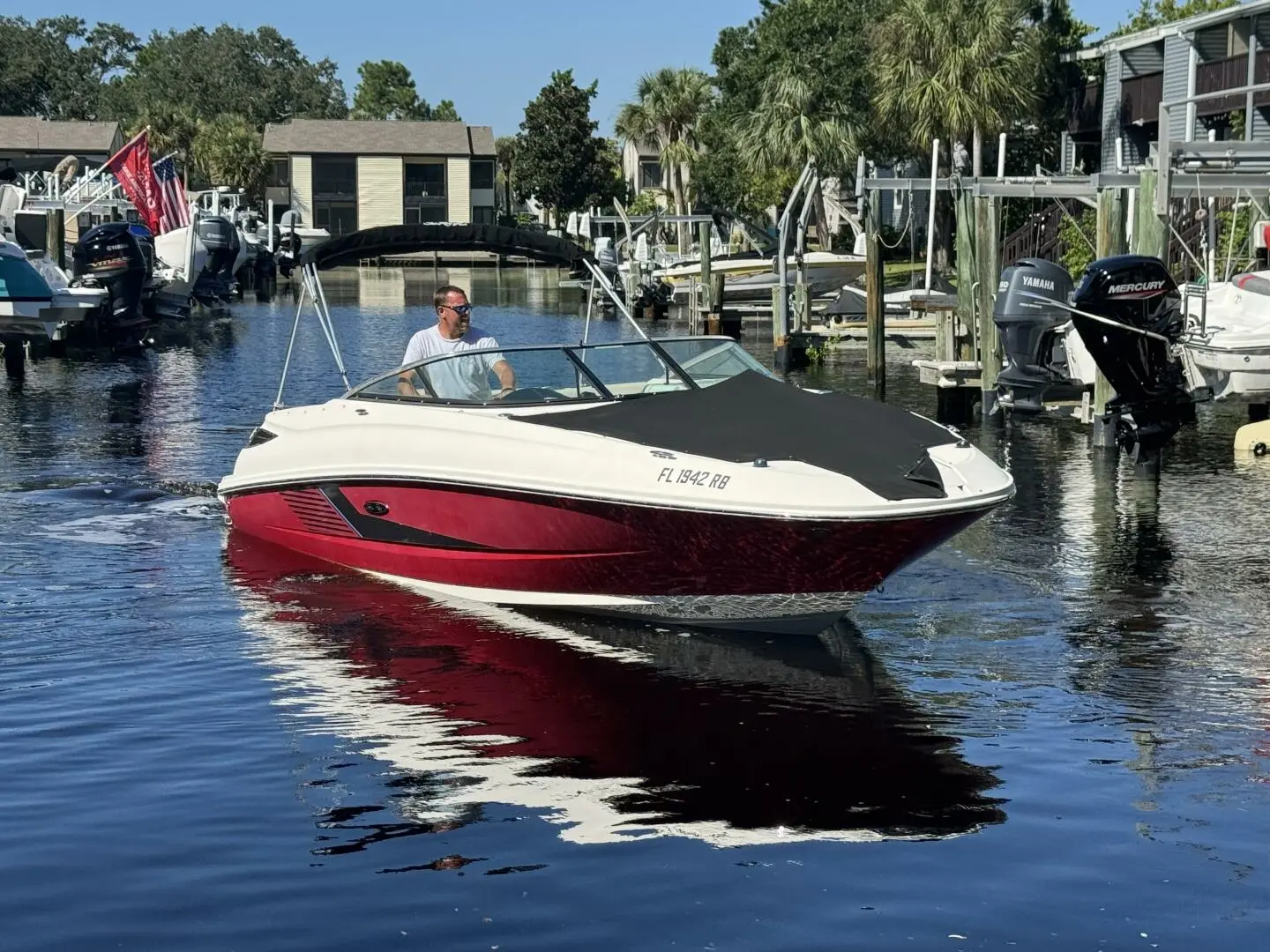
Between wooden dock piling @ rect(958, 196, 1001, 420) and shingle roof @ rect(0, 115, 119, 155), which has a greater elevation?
shingle roof @ rect(0, 115, 119, 155)

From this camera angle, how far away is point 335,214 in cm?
10250

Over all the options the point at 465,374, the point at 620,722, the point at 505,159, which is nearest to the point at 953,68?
the point at 465,374

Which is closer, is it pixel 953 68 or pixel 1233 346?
pixel 1233 346

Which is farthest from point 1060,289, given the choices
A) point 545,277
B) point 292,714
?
point 545,277

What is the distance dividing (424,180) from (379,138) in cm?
364

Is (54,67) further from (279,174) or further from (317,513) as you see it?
(317,513)

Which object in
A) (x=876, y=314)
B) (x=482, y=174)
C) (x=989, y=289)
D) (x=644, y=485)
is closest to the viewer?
(x=644, y=485)

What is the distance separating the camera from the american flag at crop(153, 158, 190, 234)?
44.3 m

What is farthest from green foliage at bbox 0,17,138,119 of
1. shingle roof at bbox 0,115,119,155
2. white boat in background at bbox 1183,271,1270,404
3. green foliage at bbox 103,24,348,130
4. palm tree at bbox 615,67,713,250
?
white boat in background at bbox 1183,271,1270,404

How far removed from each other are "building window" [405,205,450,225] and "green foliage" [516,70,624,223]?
4.88m

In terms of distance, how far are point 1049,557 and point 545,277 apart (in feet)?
207

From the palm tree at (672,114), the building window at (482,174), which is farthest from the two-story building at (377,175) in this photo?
the palm tree at (672,114)

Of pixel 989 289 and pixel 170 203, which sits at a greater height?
pixel 170 203

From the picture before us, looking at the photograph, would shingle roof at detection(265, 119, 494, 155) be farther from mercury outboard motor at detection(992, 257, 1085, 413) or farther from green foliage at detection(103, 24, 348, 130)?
mercury outboard motor at detection(992, 257, 1085, 413)
